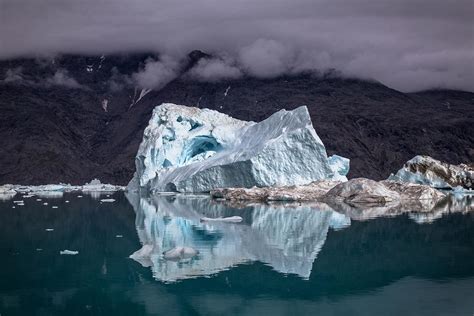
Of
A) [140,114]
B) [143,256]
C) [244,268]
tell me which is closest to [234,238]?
[143,256]

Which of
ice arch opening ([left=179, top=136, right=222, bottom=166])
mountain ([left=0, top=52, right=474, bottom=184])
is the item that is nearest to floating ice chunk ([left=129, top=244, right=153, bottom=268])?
ice arch opening ([left=179, top=136, right=222, bottom=166])

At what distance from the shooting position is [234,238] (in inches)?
717

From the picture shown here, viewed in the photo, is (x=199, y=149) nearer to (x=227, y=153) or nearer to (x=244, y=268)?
(x=227, y=153)

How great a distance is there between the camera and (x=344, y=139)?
98750mm

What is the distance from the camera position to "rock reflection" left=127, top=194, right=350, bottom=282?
45.2 ft

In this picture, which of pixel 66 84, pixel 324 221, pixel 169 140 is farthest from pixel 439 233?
pixel 66 84

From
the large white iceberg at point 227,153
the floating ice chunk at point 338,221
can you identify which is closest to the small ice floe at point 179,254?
the floating ice chunk at point 338,221

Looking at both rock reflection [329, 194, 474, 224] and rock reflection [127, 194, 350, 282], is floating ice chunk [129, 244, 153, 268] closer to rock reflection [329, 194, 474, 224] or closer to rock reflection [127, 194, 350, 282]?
rock reflection [127, 194, 350, 282]

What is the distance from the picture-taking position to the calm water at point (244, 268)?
10.5 m

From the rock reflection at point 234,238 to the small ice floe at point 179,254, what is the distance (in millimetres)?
155

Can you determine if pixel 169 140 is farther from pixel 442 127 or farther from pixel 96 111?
pixel 96 111

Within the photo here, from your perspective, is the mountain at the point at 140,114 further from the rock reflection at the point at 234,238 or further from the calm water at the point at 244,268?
the calm water at the point at 244,268

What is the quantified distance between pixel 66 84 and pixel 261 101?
48811 millimetres

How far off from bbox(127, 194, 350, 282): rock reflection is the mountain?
6413 cm
